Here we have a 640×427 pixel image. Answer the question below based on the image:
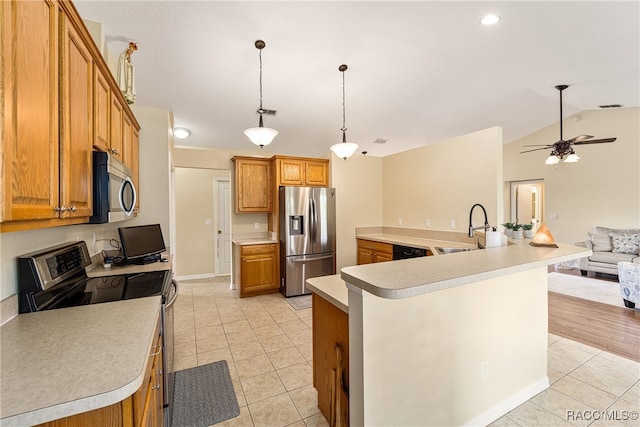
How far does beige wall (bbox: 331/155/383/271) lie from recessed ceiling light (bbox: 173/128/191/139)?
245 centimetres

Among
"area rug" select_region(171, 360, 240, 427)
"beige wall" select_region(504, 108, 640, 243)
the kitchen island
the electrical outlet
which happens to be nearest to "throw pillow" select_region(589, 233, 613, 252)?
"beige wall" select_region(504, 108, 640, 243)

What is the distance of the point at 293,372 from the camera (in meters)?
2.28

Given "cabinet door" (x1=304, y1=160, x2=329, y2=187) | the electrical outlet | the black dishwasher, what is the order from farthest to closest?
"cabinet door" (x1=304, y1=160, x2=329, y2=187) < the black dishwasher < the electrical outlet

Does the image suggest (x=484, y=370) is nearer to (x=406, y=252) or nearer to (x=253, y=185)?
(x=406, y=252)

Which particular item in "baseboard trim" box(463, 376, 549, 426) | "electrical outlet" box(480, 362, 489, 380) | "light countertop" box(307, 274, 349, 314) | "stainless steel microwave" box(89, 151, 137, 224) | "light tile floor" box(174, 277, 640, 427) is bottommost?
"light tile floor" box(174, 277, 640, 427)

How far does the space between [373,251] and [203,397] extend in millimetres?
3255

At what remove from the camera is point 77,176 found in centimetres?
123

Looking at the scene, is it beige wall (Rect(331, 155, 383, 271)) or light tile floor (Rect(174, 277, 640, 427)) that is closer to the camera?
light tile floor (Rect(174, 277, 640, 427))

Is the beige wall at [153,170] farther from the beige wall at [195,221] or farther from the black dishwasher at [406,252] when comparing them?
the black dishwasher at [406,252]

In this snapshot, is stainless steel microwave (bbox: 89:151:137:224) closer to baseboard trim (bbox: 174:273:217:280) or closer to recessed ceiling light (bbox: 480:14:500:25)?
recessed ceiling light (bbox: 480:14:500:25)

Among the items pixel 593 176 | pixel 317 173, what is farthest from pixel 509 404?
pixel 593 176

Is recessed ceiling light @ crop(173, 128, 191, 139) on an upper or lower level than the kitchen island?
upper

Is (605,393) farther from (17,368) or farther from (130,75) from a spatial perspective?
(130,75)

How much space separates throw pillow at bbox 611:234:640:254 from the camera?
4.79m
